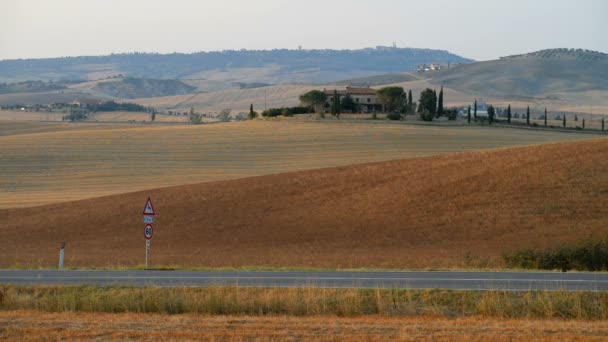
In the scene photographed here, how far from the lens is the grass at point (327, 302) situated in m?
17.6

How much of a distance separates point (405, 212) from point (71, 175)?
4393 centimetres

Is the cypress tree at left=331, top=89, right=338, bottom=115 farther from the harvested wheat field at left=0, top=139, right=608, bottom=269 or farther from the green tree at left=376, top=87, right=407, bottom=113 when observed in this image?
the harvested wheat field at left=0, top=139, right=608, bottom=269

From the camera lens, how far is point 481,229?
42.0m

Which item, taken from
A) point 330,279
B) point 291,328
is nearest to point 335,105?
point 330,279

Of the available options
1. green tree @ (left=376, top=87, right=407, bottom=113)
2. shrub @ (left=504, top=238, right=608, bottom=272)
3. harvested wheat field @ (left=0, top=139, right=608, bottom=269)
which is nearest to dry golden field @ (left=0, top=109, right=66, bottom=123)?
green tree @ (left=376, top=87, right=407, bottom=113)

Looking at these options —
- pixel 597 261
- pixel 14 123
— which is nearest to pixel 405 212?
pixel 597 261

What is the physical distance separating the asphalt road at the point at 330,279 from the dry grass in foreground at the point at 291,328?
392 centimetres

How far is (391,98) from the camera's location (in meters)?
120

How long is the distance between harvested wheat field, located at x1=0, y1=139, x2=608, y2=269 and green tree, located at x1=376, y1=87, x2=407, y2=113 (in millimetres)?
58496

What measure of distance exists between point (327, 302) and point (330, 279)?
4.50 metres

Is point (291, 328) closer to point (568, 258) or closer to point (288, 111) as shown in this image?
point (568, 258)

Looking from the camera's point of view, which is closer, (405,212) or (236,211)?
(405,212)

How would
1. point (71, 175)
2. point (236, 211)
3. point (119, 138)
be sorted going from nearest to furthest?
point (236, 211) < point (71, 175) < point (119, 138)

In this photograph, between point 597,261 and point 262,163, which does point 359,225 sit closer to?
point 597,261
